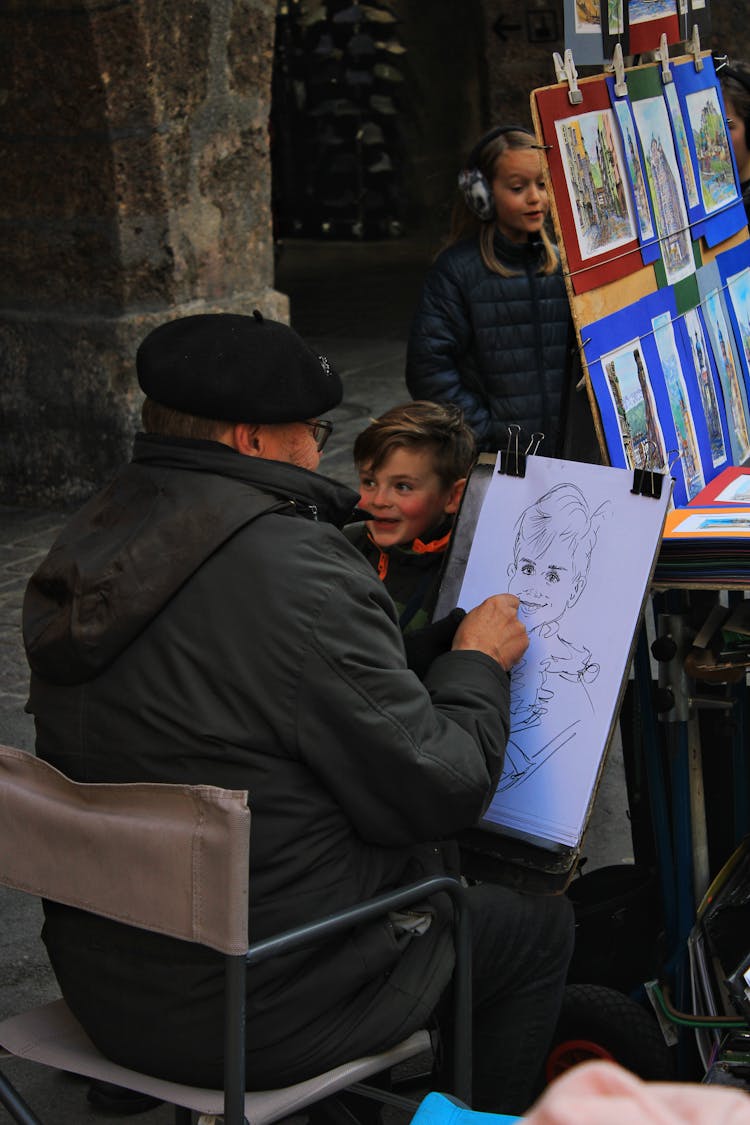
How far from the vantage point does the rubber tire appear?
2387 mm

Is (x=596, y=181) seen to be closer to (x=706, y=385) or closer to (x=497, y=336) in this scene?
(x=706, y=385)

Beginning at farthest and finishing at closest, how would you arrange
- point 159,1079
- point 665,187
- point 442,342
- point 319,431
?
1. point 442,342
2. point 665,187
3. point 319,431
4. point 159,1079

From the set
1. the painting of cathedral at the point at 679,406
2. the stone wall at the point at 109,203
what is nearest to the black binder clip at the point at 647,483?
the painting of cathedral at the point at 679,406

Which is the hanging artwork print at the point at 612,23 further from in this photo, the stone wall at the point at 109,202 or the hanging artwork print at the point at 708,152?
the stone wall at the point at 109,202

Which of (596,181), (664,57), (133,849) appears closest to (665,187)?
(664,57)

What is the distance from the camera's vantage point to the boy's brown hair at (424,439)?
2.47 metres

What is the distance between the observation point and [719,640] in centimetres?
234

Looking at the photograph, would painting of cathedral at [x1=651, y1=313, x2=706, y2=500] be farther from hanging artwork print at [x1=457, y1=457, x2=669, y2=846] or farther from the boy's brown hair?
hanging artwork print at [x1=457, y1=457, x2=669, y2=846]

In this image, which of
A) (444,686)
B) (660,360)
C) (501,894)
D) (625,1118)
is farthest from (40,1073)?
(625,1118)

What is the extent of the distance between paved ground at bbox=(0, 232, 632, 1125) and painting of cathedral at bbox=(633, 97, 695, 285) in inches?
50.8

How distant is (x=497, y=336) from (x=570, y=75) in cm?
139

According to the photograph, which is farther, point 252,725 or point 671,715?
point 671,715

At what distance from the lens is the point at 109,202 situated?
18.0 feet

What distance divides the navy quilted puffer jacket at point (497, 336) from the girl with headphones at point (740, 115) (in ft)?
1.68
